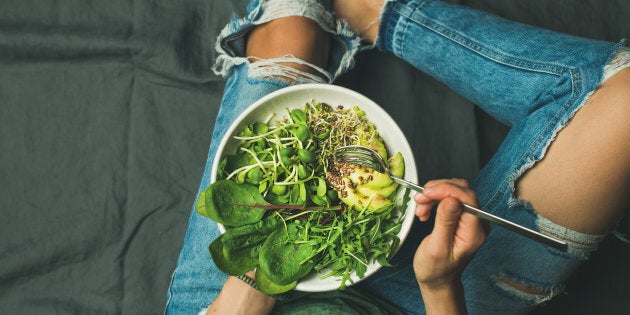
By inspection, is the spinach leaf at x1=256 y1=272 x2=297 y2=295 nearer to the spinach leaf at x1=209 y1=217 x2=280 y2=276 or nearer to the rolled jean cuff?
the spinach leaf at x1=209 y1=217 x2=280 y2=276

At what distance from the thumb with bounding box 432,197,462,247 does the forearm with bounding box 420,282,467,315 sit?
9cm

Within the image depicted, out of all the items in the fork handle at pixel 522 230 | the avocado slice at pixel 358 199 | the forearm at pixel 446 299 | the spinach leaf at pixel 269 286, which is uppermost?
the fork handle at pixel 522 230

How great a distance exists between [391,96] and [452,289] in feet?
1.89

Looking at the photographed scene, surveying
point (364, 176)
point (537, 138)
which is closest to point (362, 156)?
point (364, 176)

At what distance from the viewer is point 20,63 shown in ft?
3.64

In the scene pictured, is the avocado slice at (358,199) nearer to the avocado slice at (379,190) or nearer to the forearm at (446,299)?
the avocado slice at (379,190)

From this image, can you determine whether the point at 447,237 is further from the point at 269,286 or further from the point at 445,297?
the point at 269,286

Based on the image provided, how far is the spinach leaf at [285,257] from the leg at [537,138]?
0.31 metres

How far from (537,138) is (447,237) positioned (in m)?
0.30

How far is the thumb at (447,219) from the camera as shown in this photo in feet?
1.81

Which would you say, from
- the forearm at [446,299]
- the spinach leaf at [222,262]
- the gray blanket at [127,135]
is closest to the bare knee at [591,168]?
the forearm at [446,299]

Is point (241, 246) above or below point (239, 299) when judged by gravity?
above

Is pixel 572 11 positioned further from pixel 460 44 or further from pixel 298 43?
pixel 298 43

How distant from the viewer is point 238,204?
→ 68cm
